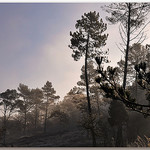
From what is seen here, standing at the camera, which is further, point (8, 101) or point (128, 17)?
point (8, 101)

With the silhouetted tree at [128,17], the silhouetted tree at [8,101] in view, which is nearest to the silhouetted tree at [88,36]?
the silhouetted tree at [128,17]

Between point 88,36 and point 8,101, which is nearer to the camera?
point 88,36

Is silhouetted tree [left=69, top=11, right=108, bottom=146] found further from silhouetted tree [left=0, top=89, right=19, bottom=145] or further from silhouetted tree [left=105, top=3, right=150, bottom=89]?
silhouetted tree [left=0, top=89, right=19, bottom=145]

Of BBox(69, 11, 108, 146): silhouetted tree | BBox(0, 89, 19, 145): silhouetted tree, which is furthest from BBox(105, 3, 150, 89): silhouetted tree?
BBox(0, 89, 19, 145): silhouetted tree

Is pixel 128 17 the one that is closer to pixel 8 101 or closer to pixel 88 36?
pixel 88 36

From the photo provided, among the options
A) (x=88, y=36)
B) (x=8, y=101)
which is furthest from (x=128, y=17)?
(x=8, y=101)

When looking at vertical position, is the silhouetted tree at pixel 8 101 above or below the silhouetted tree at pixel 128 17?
below

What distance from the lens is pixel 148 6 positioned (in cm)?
1309

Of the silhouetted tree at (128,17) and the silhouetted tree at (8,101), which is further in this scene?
the silhouetted tree at (8,101)

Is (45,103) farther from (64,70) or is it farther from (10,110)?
(64,70)

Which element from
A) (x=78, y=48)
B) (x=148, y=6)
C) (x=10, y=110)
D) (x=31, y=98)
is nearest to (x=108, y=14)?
(x=148, y=6)

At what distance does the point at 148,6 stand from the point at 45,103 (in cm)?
2826

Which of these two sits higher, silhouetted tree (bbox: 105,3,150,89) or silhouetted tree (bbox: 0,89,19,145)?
silhouetted tree (bbox: 105,3,150,89)

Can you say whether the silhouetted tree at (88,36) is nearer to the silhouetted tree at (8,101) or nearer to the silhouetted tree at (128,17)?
the silhouetted tree at (128,17)
